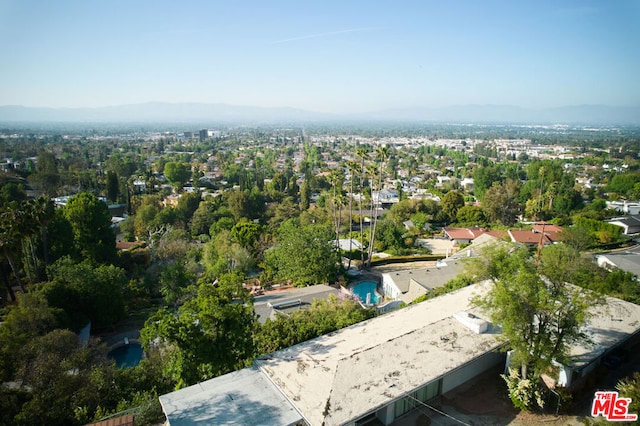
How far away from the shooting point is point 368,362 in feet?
34.9

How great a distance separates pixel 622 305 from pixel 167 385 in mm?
15166

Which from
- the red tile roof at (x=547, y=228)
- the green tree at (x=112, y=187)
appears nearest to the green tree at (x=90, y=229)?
the green tree at (x=112, y=187)

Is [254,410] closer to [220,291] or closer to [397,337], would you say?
[220,291]

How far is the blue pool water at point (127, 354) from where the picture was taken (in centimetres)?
1692

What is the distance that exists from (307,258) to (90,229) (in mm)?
13583

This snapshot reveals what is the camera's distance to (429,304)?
14.7 metres

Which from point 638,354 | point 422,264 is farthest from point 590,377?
point 422,264

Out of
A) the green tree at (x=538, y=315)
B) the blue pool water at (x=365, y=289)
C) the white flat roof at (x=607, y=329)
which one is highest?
the green tree at (x=538, y=315)

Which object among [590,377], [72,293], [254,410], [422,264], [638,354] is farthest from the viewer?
[422,264]

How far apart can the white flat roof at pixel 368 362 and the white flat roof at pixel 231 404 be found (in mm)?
318

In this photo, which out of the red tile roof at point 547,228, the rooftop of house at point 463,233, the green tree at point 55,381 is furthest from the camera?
the rooftop of house at point 463,233

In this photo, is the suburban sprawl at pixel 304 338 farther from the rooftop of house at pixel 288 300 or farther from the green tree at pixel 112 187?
the green tree at pixel 112 187

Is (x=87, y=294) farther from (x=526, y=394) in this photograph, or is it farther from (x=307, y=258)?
(x=526, y=394)

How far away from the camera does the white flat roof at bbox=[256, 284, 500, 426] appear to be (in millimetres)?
9227
